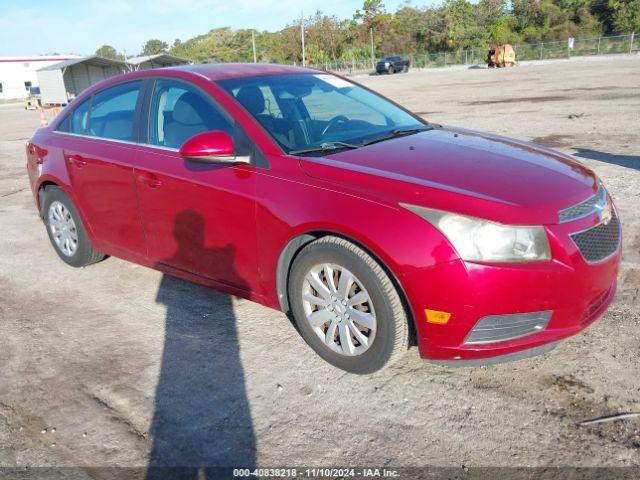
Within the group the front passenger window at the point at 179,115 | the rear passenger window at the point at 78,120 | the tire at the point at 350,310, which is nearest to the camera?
the tire at the point at 350,310

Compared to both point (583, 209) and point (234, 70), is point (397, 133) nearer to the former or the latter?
point (234, 70)

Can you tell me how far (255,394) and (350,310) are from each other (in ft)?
2.25

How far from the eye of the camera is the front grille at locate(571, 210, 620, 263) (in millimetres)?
2752

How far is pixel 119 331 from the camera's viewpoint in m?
3.83

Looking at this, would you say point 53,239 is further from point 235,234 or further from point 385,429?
point 385,429

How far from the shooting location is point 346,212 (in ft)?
9.41

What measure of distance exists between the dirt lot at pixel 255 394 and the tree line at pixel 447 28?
6424 centimetres

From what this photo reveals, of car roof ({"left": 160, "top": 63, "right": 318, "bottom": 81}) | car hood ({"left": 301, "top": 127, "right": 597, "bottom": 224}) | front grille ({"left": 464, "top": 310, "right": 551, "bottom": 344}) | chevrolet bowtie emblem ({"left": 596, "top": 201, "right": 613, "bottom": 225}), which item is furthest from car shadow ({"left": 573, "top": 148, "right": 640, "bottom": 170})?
front grille ({"left": 464, "top": 310, "right": 551, "bottom": 344})

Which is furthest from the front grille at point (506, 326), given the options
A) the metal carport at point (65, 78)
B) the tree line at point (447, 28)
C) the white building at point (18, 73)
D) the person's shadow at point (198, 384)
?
the white building at point (18, 73)

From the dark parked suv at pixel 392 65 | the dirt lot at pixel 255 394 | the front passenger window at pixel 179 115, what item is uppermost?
the dark parked suv at pixel 392 65

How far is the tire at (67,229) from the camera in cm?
480

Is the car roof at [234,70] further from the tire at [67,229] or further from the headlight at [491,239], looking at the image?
the headlight at [491,239]

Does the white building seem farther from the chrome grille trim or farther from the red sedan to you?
the chrome grille trim

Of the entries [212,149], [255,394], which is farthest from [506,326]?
[212,149]
